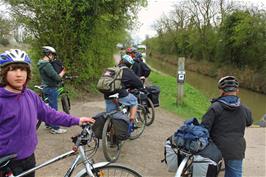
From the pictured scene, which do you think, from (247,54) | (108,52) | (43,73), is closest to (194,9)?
(247,54)

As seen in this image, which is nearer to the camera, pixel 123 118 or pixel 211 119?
pixel 211 119

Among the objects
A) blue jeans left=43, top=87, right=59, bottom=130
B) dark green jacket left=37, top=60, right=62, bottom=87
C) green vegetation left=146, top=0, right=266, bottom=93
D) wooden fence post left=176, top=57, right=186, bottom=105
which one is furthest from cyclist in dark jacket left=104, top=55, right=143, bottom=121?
green vegetation left=146, top=0, right=266, bottom=93

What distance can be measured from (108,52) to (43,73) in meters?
7.25

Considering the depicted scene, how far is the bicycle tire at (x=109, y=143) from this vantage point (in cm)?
506

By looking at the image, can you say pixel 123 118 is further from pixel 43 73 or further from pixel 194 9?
pixel 194 9

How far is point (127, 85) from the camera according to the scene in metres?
5.83

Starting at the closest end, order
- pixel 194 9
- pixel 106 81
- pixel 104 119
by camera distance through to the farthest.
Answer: pixel 104 119
pixel 106 81
pixel 194 9

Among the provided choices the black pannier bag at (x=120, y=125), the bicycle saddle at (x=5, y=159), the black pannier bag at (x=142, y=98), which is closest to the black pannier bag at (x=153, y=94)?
the black pannier bag at (x=142, y=98)

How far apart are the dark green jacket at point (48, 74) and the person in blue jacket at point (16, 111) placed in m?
3.34

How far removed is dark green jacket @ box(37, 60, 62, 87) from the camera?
6.22 meters

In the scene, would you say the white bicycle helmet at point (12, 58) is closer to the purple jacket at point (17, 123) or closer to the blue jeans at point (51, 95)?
the purple jacket at point (17, 123)

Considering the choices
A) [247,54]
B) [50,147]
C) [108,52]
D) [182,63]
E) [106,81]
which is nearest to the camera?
[106,81]

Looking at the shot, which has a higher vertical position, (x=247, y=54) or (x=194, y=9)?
(x=194, y=9)

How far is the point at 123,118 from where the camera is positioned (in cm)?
511
